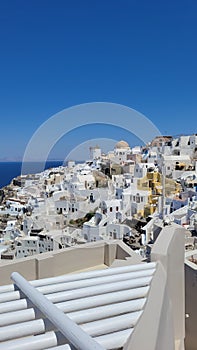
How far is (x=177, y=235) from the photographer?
77.8 inches

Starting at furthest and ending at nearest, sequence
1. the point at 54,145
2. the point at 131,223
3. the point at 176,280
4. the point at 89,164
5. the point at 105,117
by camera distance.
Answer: the point at 89,164, the point at 131,223, the point at 105,117, the point at 54,145, the point at 176,280

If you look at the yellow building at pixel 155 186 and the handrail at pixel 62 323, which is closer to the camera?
the handrail at pixel 62 323

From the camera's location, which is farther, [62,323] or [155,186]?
[155,186]

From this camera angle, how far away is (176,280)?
76.0 inches

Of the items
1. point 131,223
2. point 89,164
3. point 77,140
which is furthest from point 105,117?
point 89,164

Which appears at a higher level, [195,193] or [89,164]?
[89,164]

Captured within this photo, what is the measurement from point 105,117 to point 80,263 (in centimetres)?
333

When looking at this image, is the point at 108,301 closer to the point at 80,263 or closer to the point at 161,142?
the point at 80,263

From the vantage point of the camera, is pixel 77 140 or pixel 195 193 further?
pixel 195 193

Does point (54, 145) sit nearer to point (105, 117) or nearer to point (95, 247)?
→ point (105, 117)

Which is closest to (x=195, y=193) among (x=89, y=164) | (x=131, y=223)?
(x=131, y=223)

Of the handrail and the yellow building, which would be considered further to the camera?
the yellow building

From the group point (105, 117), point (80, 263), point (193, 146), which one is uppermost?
point (193, 146)

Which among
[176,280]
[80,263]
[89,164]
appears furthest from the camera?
[89,164]
